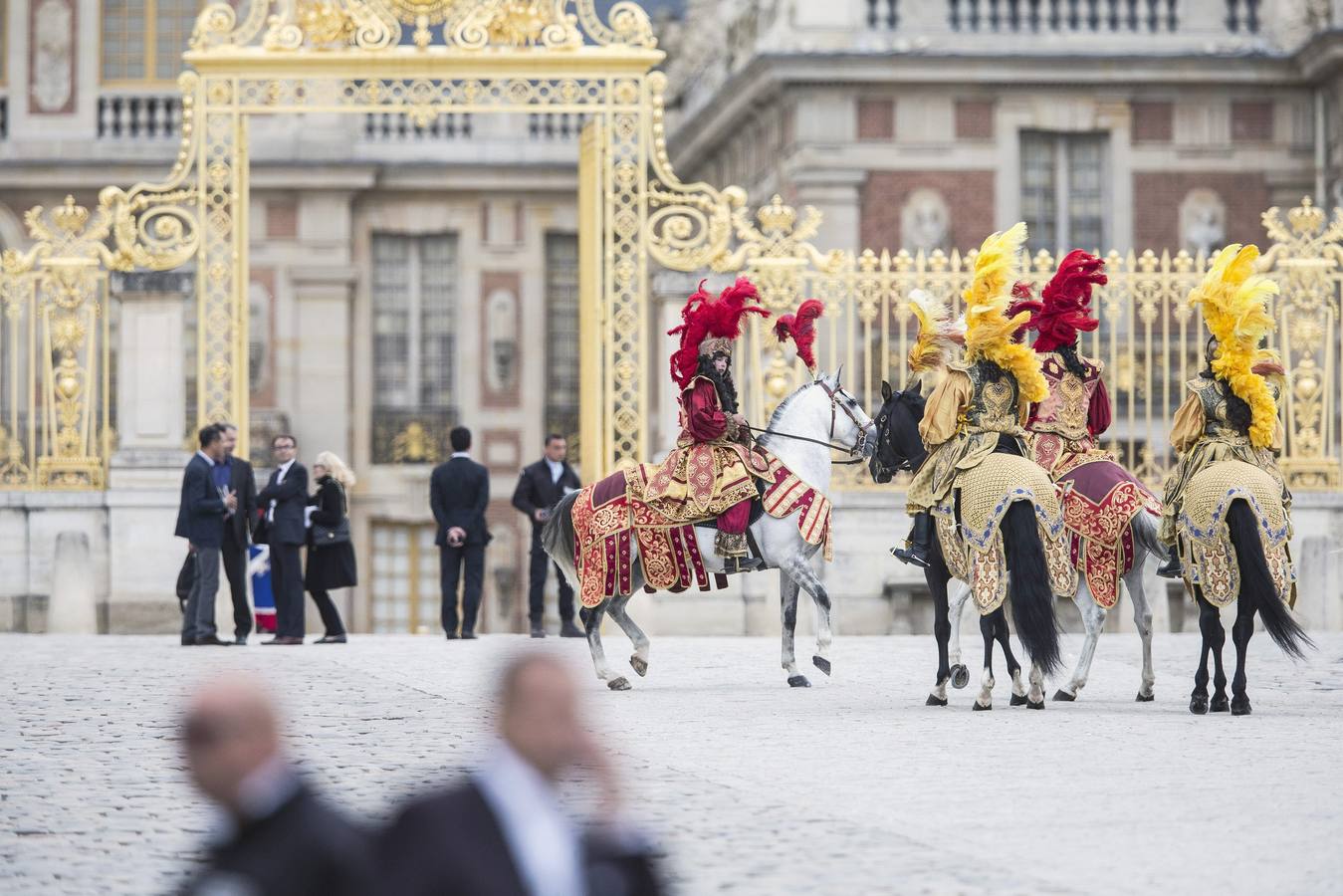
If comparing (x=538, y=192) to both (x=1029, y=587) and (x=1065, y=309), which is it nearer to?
(x=1065, y=309)

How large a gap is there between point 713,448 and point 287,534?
16.4ft

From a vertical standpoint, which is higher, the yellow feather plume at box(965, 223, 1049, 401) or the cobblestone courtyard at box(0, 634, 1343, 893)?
the yellow feather plume at box(965, 223, 1049, 401)

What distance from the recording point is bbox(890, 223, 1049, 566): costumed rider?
11.3 meters

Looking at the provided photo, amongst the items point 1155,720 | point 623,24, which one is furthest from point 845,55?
point 1155,720

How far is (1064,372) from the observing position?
12.2 meters

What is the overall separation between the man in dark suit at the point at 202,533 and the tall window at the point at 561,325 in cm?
1483

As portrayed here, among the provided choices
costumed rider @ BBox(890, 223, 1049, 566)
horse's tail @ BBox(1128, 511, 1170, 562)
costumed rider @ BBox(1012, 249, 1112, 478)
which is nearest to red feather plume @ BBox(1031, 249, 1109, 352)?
costumed rider @ BBox(1012, 249, 1112, 478)

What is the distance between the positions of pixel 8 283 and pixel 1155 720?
10.5 m

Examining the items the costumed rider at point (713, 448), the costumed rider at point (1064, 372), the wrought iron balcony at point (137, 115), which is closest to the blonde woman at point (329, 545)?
the costumed rider at point (713, 448)

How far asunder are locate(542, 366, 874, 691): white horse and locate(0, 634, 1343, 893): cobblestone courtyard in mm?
314

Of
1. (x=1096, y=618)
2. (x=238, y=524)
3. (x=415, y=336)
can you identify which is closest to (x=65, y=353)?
(x=238, y=524)

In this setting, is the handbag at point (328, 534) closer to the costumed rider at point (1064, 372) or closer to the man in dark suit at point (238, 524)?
the man in dark suit at point (238, 524)

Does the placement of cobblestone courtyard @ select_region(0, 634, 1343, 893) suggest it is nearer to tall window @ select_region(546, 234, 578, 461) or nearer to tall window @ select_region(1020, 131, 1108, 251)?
tall window @ select_region(1020, 131, 1108, 251)

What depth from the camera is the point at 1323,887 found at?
6.21m
